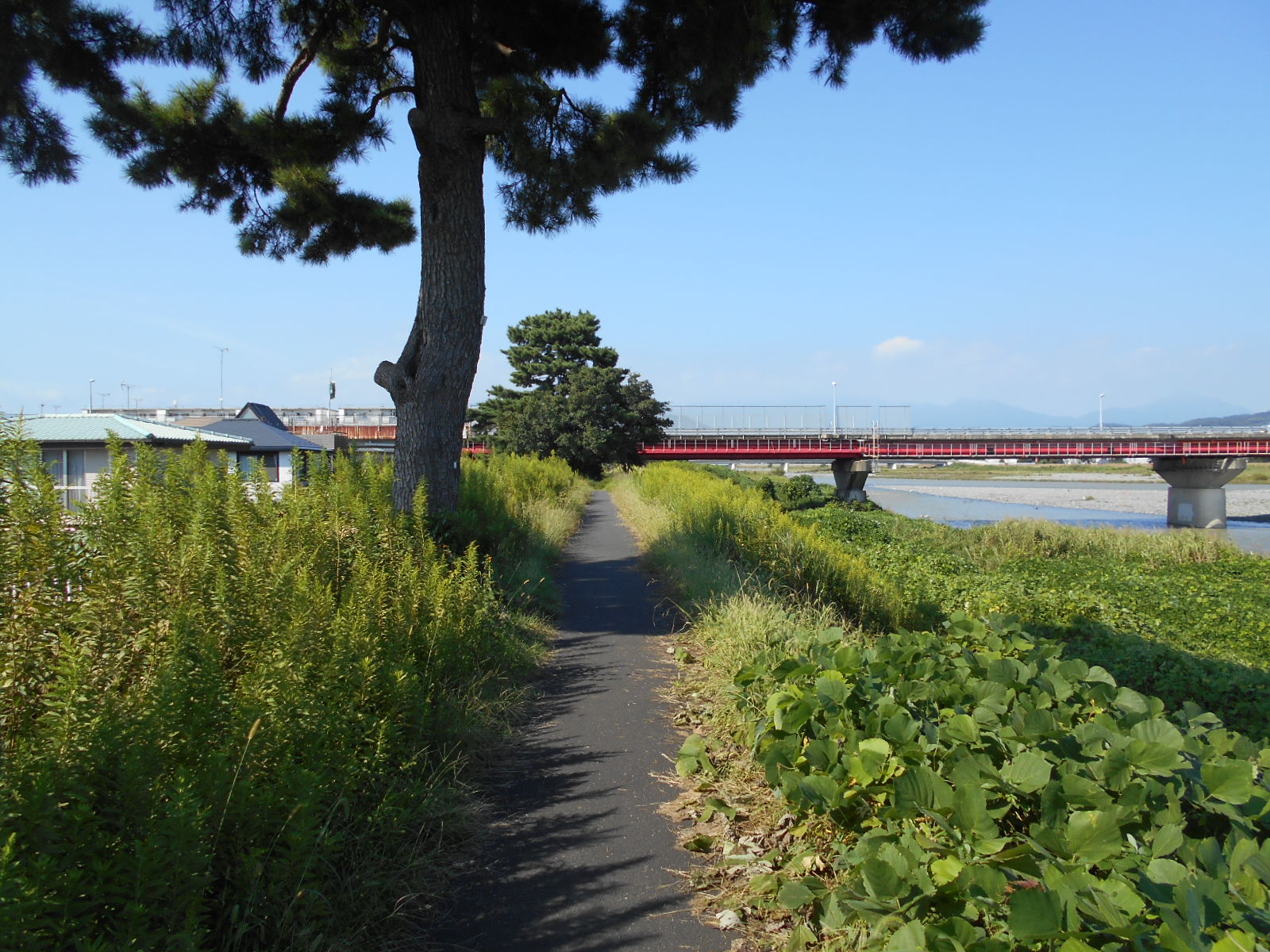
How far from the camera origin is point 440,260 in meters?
7.90

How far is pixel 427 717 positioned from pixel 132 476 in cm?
221

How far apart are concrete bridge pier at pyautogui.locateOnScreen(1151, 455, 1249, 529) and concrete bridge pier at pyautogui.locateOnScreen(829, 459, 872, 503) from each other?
18.4m

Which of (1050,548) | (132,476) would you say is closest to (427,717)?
(132,476)

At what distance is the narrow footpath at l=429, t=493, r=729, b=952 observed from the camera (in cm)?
284

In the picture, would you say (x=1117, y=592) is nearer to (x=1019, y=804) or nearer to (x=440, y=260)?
(x=440, y=260)

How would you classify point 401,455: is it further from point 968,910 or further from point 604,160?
point 968,910

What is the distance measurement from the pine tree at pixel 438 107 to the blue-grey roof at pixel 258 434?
8888 millimetres

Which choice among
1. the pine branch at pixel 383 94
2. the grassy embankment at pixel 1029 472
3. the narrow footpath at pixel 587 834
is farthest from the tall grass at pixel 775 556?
the grassy embankment at pixel 1029 472

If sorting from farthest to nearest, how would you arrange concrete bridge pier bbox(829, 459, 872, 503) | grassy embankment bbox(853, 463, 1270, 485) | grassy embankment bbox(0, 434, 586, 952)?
1. grassy embankment bbox(853, 463, 1270, 485)
2. concrete bridge pier bbox(829, 459, 872, 503)
3. grassy embankment bbox(0, 434, 586, 952)

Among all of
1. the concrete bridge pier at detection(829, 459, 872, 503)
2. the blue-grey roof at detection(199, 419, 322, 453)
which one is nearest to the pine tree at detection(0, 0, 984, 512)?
the blue-grey roof at detection(199, 419, 322, 453)

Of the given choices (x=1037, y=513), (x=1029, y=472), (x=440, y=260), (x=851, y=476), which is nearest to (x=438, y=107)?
(x=440, y=260)

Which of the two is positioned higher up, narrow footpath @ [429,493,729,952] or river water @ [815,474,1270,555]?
narrow footpath @ [429,493,729,952]

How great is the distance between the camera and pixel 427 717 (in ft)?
13.3

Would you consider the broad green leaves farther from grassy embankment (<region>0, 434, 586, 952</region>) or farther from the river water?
the river water
